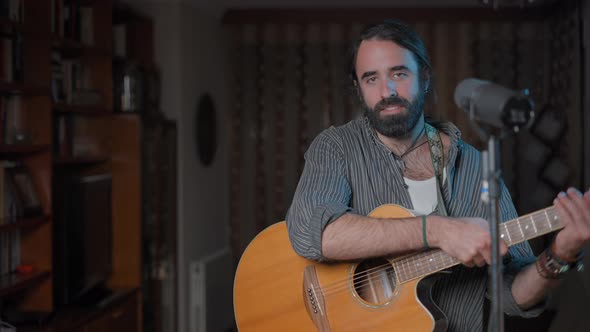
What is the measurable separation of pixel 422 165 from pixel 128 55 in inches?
125

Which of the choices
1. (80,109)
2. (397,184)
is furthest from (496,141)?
(80,109)

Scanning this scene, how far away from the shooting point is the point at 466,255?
1.27m

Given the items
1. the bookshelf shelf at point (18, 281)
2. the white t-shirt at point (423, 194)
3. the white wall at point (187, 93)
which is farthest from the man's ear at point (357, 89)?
the white wall at point (187, 93)

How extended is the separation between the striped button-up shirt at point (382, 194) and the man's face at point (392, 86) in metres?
0.10

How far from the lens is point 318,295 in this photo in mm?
1678

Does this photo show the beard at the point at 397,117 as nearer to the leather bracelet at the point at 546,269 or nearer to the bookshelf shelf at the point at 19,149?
the leather bracelet at the point at 546,269

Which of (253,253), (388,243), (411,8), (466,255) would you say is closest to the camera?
(466,255)

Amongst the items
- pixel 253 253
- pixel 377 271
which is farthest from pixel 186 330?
pixel 377 271

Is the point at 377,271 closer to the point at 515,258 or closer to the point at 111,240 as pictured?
the point at 515,258

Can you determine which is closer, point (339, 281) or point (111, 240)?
point (339, 281)

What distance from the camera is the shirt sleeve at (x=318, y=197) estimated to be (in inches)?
58.0

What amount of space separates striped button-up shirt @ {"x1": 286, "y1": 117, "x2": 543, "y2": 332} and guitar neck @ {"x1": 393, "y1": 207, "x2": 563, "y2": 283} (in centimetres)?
14

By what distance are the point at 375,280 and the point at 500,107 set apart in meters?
0.66

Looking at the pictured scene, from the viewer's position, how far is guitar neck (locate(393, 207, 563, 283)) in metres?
1.29
